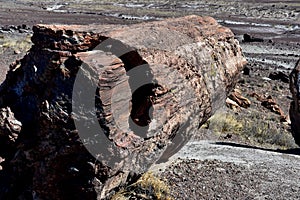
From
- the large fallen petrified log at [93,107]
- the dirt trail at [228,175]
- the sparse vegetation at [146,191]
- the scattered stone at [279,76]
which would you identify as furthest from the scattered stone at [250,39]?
the sparse vegetation at [146,191]

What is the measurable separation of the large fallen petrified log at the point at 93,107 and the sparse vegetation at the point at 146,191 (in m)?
0.19

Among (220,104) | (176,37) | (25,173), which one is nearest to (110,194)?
(25,173)

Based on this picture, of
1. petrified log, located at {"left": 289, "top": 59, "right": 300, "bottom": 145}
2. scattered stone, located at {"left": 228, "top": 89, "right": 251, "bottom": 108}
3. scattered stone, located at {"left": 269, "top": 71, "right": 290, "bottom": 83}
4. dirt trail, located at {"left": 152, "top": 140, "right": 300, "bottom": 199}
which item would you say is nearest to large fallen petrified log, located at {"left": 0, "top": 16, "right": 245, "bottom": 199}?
dirt trail, located at {"left": 152, "top": 140, "right": 300, "bottom": 199}

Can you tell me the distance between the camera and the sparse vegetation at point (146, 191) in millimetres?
8250

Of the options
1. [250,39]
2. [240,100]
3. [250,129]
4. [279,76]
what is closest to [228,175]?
[250,129]

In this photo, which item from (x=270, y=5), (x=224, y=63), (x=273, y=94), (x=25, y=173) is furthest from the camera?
(x=270, y=5)

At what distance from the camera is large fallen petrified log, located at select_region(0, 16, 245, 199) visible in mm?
7707

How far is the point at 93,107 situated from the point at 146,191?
1.72 m

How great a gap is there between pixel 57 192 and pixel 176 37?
4.06 meters

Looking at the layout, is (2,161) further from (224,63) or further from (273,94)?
(273,94)

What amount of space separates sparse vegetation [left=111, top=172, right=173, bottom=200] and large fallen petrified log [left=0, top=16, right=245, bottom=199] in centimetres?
19

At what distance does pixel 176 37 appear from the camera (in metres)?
10.3

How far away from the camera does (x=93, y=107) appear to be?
766cm

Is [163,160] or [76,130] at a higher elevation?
[76,130]
